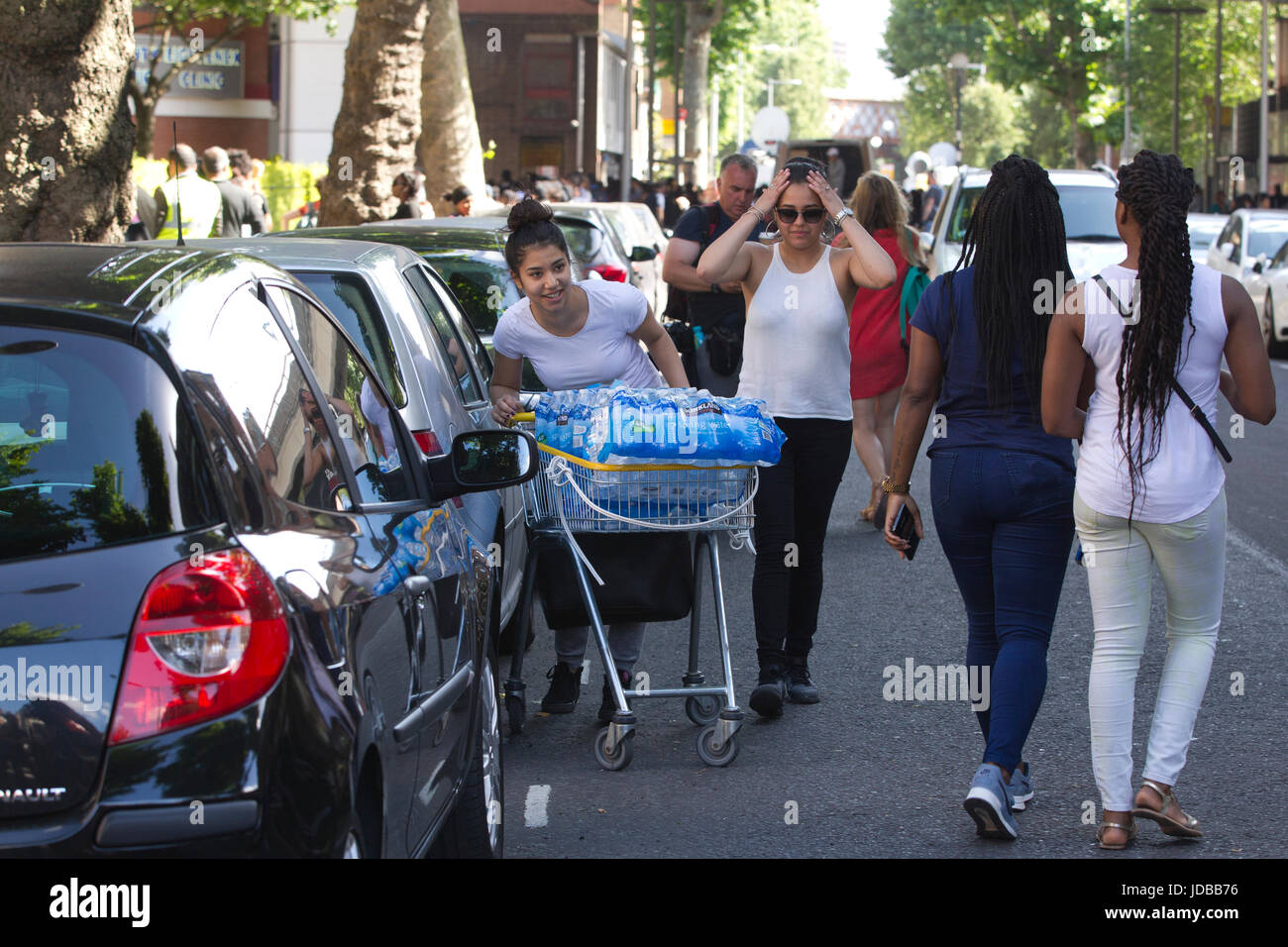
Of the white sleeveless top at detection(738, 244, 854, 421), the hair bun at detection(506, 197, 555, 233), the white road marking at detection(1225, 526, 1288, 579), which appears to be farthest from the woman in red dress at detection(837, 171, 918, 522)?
the hair bun at detection(506, 197, 555, 233)

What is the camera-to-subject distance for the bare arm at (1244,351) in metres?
4.71

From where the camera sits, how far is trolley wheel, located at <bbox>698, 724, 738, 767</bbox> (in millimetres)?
5820

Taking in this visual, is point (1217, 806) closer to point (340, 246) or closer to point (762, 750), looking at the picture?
point (762, 750)

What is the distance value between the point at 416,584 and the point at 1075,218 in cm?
1585

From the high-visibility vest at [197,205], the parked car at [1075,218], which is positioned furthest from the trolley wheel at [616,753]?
the parked car at [1075,218]

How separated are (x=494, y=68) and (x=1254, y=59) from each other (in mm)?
27748

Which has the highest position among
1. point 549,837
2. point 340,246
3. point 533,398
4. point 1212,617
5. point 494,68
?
point 494,68

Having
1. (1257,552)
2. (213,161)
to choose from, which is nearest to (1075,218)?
(213,161)

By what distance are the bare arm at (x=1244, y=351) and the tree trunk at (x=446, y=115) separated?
19.3 m

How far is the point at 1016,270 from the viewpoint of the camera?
197 inches

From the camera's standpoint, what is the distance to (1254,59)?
62.4m

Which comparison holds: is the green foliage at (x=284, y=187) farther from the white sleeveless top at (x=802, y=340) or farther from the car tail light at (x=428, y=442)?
the car tail light at (x=428, y=442)

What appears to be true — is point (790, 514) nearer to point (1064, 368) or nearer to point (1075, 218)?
point (1064, 368)
